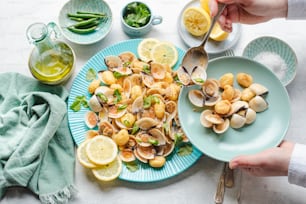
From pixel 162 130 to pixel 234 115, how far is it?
201 mm

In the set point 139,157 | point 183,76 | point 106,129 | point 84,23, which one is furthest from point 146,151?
point 84,23

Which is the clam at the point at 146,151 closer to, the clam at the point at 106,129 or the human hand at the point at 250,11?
the clam at the point at 106,129

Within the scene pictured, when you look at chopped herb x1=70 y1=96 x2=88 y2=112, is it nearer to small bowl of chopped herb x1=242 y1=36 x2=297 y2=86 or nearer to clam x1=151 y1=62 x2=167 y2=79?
clam x1=151 y1=62 x2=167 y2=79

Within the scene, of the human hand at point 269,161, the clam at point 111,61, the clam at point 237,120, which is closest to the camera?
the human hand at point 269,161

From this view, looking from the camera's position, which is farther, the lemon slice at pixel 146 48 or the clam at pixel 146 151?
the lemon slice at pixel 146 48

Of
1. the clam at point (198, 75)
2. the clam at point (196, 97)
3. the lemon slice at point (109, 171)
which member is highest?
the clam at point (198, 75)

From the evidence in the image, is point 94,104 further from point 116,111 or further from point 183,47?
point 183,47

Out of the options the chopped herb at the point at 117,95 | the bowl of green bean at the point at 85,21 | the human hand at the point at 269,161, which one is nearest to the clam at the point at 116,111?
the chopped herb at the point at 117,95

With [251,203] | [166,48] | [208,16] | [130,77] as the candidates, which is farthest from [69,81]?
[251,203]

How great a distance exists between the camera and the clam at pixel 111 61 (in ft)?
4.45

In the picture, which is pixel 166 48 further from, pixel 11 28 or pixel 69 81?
pixel 11 28

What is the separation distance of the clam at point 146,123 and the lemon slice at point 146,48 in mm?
199

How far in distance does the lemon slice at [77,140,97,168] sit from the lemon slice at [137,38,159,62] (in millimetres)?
308

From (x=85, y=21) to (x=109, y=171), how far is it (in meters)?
0.47
